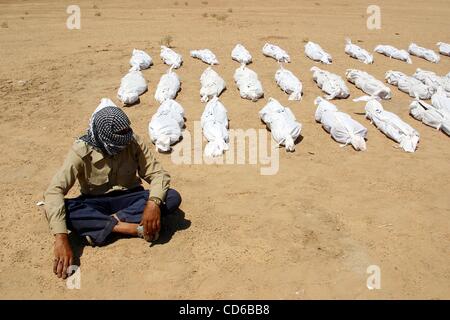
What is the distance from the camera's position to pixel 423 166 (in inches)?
179

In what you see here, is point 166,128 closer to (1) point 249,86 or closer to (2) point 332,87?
(1) point 249,86

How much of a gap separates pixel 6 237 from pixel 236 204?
6.30 feet

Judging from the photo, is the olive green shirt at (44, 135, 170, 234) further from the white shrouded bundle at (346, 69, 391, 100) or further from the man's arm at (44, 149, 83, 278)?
the white shrouded bundle at (346, 69, 391, 100)

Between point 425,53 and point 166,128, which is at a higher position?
point 425,53

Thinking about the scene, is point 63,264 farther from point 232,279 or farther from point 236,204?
point 236,204

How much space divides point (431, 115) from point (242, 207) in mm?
3295

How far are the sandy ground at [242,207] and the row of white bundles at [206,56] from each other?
0.70ft

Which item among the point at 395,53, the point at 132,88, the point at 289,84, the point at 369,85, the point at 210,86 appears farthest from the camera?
the point at 395,53

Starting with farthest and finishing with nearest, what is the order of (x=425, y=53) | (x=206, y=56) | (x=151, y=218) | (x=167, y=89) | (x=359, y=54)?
1. (x=425, y=53)
2. (x=359, y=54)
3. (x=206, y=56)
4. (x=167, y=89)
5. (x=151, y=218)

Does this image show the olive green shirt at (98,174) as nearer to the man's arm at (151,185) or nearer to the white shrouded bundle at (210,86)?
the man's arm at (151,185)

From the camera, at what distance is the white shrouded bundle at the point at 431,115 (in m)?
5.39

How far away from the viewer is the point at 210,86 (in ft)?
20.4

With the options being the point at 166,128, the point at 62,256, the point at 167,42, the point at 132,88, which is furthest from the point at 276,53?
the point at 62,256

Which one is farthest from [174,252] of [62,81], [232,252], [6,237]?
[62,81]
